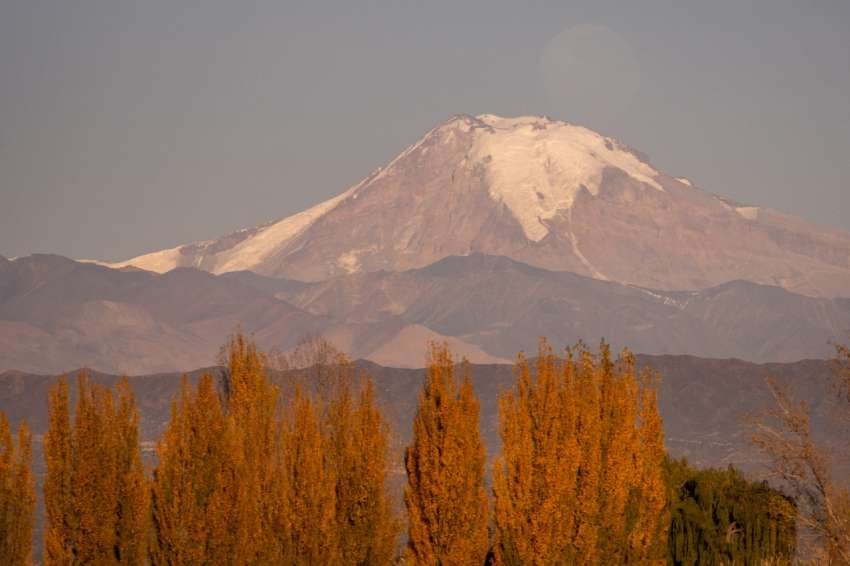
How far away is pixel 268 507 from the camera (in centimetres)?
3381

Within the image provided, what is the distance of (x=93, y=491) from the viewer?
33656 millimetres

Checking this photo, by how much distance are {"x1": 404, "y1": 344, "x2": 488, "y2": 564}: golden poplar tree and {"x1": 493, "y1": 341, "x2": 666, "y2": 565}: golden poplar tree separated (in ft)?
3.25

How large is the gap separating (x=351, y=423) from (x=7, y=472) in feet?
30.8

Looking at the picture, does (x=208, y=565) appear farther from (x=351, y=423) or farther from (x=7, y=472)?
(x=7, y=472)

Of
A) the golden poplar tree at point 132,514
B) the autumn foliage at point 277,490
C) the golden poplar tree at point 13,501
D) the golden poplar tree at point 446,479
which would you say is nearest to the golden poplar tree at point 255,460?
the autumn foliage at point 277,490

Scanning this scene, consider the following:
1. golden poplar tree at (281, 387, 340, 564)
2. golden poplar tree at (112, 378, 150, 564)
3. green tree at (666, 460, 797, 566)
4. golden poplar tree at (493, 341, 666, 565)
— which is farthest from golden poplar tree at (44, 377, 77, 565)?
green tree at (666, 460, 797, 566)

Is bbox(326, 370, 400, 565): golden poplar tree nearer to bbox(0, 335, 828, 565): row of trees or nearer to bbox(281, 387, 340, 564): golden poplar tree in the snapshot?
bbox(0, 335, 828, 565): row of trees

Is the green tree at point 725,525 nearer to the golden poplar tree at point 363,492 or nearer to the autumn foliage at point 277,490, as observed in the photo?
the golden poplar tree at point 363,492

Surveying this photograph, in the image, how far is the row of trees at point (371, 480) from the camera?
31688 mm

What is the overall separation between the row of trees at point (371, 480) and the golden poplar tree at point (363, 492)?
1.5 inches

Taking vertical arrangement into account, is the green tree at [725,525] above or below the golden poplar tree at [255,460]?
below

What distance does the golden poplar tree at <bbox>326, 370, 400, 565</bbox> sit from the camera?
3431cm

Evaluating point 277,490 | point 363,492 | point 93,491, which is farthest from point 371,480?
point 93,491

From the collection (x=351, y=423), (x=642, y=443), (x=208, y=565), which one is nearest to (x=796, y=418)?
(x=642, y=443)
